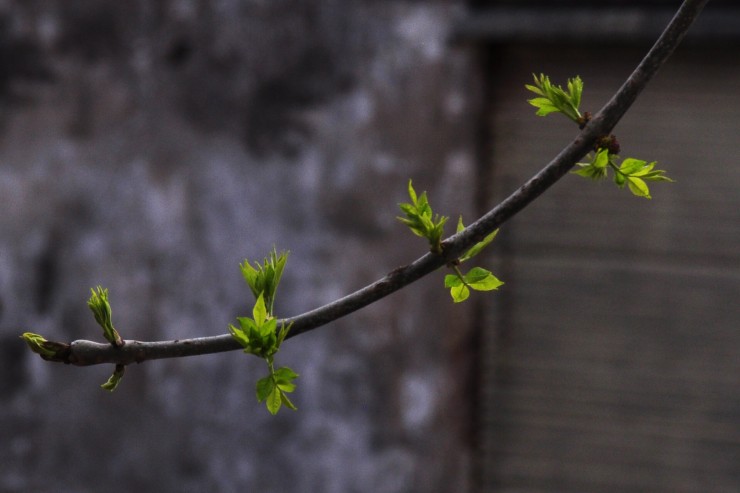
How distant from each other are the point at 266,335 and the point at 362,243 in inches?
78.9

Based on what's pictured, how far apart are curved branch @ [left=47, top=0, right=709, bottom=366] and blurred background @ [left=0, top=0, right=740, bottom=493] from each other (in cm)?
191

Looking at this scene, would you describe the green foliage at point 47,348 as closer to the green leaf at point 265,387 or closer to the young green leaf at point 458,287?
the green leaf at point 265,387

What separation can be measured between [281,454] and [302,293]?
42 centimetres

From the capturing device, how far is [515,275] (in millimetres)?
2646

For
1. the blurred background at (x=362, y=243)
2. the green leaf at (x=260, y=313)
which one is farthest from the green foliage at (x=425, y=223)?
the blurred background at (x=362, y=243)

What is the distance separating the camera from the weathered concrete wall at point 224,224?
2.65 m

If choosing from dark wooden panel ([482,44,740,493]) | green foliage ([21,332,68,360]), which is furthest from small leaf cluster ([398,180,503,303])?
dark wooden panel ([482,44,740,493])

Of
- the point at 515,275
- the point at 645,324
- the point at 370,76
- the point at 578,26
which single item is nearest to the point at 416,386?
the point at 515,275

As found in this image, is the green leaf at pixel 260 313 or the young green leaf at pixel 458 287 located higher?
the young green leaf at pixel 458 287

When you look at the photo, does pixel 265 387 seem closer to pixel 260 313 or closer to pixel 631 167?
pixel 260 313

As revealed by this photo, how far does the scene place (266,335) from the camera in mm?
663

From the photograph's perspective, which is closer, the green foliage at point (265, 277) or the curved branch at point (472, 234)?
the curved branch at point (472, 234)

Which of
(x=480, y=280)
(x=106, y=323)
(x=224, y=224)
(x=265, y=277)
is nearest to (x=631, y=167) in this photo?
(x=480, y=280)

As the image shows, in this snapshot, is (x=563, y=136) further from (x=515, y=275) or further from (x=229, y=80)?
(x=229, y=80)
